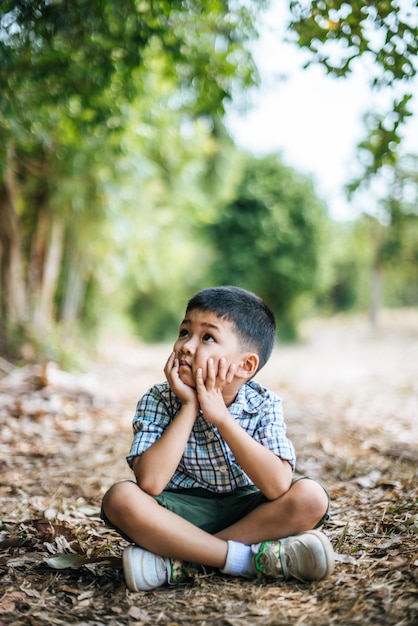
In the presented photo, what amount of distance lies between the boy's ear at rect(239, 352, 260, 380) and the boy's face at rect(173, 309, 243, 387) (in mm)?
25

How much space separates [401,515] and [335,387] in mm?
5625

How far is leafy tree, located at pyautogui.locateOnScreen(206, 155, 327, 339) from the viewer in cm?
1825

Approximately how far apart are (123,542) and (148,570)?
60cm

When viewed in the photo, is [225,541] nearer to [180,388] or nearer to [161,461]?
[161,461]

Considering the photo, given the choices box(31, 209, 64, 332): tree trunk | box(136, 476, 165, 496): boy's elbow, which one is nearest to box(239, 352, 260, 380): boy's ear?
box(136, 476, 165, 496): boy's elbow

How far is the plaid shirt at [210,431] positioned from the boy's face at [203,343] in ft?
0.54

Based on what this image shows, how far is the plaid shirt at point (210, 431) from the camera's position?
2.14 meters

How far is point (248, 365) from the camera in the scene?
222cm

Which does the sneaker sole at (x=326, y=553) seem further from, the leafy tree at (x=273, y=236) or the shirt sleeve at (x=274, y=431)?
the leafy tree at (x=273, y=236)

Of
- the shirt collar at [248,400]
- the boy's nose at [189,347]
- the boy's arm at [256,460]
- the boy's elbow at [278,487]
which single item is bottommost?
the boy's elbow at [278,487]

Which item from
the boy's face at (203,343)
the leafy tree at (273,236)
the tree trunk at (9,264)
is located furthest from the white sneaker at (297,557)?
the leafy tree at (273,236)

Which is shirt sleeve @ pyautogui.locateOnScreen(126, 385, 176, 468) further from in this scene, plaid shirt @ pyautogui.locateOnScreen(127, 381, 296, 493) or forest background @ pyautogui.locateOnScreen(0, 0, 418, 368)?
forest background @ pyautogui.locateOnScreen(0, 0, 418, 368)

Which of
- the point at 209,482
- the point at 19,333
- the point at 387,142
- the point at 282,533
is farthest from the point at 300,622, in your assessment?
the point at 19,333

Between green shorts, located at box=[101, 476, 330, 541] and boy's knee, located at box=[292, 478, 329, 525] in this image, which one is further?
green shorts, located at box=[101, 476, 330, 541]
